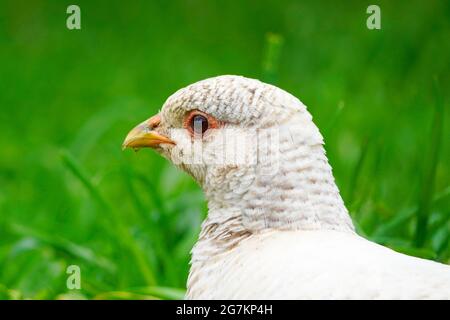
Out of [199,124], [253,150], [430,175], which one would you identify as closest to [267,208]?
[253,150]

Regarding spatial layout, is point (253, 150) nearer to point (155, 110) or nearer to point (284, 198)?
point (284, 198)

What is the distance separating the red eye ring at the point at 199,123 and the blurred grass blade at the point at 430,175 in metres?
1.07

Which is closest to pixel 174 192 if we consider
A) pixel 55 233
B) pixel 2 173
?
pixel 55 233

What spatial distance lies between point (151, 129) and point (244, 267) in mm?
682

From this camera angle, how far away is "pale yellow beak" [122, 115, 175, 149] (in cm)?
329

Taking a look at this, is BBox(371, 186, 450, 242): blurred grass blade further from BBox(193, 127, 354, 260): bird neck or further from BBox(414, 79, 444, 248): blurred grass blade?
BBox(193, 127, 354, 260): bird neck

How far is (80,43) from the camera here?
27.1ft

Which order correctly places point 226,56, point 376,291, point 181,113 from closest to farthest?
point 376,291 → point 181,113 → point 226,56

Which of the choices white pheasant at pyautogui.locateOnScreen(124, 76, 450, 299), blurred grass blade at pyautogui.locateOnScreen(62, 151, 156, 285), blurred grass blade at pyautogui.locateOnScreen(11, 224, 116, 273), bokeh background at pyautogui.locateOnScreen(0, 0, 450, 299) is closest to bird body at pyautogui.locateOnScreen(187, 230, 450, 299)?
white pheasant at pyautogui.locateOnScreen(124, 76, 450, 299)

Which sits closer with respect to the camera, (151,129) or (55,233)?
(151,129)

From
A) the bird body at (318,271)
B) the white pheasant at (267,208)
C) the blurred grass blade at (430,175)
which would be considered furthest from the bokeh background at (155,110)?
the bird body at (318,271)

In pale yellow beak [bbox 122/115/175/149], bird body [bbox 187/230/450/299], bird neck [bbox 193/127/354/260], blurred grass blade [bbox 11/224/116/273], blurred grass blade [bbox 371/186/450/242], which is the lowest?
blurred grass blade [bbox 11/224/116/273]

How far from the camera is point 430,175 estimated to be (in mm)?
3955
